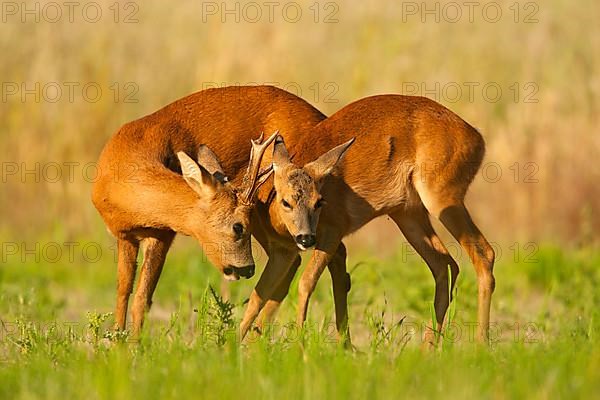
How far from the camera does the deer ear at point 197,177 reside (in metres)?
8.28

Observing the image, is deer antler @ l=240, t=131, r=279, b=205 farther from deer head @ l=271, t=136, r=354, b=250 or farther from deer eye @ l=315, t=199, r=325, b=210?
deer eye @ l=315, t=199, r=325, b=210

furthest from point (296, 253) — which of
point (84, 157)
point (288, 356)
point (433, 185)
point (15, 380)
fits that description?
point (84, 157)

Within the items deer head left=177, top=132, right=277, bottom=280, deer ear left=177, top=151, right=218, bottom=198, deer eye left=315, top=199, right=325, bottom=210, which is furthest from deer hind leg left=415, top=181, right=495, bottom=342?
deer ear left=177, top=151, right=218, bottom=198

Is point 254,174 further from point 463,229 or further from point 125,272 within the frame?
point 463,229

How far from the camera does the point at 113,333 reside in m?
7.70

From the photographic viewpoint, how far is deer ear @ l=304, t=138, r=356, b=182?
8641 millimetres

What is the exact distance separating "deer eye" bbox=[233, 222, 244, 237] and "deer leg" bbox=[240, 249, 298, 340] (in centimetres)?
58

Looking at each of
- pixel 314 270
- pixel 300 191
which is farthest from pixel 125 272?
pixel 300 191

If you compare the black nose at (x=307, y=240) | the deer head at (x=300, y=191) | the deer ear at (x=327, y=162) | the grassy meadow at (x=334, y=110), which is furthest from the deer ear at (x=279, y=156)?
the grassy meadow at (x=334, y=110)

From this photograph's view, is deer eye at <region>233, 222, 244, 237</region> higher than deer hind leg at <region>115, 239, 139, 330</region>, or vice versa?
deer eye at <region>233, 222, 244, 237</region>

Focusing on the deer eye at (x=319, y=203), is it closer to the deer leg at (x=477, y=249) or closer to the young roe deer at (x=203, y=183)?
the young roe deer at (x=203, y=183)

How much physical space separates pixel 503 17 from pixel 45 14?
20.2ft

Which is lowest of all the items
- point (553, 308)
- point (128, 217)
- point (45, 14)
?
point (553, 308)

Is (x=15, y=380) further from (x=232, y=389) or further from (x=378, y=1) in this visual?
(x=378, y=1)
